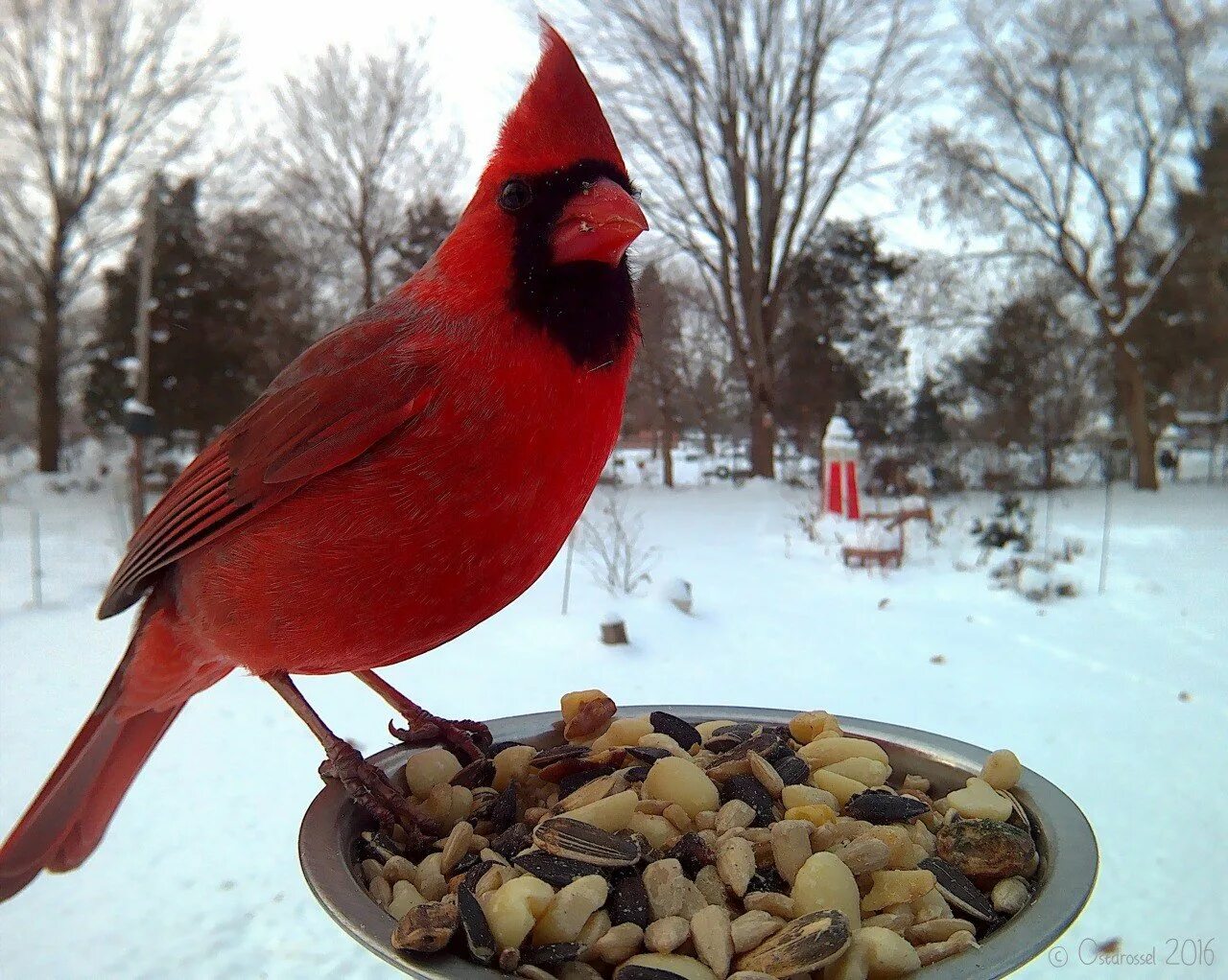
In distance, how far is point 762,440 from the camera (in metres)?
8.88

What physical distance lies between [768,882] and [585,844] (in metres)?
0.14

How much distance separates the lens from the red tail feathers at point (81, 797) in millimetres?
938

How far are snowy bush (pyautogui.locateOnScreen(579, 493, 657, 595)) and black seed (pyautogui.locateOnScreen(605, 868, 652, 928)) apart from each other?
297cm

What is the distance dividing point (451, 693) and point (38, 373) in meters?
3.85

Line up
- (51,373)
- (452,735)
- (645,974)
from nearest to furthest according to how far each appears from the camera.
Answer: (645,974)
(452,735)
(51,373)

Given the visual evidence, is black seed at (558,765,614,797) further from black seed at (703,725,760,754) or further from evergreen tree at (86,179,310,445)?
evergreen tree at (86,179,310,445)

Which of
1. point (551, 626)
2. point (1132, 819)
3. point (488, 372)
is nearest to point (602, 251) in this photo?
point (488, 372)

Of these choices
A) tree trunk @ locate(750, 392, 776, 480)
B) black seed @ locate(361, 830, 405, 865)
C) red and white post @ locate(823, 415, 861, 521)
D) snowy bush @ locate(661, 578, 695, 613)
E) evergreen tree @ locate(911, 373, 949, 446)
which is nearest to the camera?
black seed @ locate(361, 830, 405, 865)

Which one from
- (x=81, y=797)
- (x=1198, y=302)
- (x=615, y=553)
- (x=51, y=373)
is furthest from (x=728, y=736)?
(x=1198, y=302)

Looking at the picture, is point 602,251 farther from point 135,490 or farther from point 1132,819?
point 135,490

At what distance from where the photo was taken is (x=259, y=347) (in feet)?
24.8

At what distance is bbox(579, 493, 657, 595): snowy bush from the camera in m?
3.79

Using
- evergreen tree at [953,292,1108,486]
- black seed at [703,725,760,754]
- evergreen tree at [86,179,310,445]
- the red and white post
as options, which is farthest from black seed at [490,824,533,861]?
evergreen tree at [953,292,1108,486]

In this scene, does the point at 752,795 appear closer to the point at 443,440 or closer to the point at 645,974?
the point at 645,974
